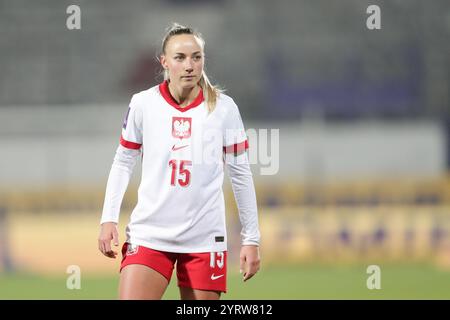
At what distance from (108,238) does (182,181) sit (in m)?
0.46

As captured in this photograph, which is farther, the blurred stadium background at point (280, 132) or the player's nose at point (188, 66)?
the blurred stadium background at point (280, 132)

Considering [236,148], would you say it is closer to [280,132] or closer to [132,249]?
[132,249]

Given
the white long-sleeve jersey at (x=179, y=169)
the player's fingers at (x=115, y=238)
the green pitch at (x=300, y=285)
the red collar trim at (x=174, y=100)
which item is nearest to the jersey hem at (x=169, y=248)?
the white long-sleeve jersey at (x=179, y=169)

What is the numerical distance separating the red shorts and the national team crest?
0.59m

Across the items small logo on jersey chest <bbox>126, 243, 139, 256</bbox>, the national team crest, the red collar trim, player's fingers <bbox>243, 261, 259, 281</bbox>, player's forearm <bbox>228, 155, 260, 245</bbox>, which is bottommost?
player's fingers <bbox>243, 261, 259, 281</bbox>

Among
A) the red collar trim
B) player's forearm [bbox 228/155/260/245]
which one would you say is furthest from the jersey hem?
the red collar trim

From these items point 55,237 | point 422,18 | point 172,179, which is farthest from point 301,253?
point 172,179

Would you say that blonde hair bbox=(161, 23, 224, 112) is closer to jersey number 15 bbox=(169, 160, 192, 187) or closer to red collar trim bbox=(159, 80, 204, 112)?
red collar trim bbox=(159, 80, 204, 112)

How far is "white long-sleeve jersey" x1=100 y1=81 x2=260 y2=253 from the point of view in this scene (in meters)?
4.69

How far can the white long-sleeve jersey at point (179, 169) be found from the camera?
4.69m

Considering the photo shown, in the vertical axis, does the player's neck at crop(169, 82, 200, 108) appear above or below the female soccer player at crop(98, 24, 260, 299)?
above

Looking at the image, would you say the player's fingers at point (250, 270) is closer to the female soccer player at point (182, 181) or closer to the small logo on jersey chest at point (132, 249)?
the female soccer player at point (182, 181)

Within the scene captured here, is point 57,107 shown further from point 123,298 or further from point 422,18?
point 123,298

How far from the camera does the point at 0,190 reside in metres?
15.7
